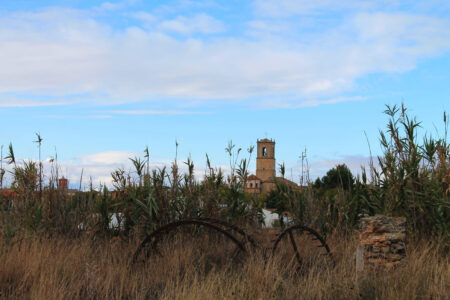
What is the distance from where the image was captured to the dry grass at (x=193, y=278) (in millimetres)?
4586

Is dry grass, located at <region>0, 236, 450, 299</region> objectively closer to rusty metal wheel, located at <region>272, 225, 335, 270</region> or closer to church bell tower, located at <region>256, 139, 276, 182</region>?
rusty metal wheel, located at <region>272, 225, 335, 270</region>

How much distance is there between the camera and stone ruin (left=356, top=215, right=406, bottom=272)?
605cm

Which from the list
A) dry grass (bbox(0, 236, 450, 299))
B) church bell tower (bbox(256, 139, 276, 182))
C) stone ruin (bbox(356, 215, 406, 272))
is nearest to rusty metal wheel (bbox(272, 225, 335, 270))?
dry grass (bbox(0, 236, 450, 299))

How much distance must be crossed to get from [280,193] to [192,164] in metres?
1.91

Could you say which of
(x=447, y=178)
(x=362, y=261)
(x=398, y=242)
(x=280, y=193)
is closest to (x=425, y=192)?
(x=447, y=178)

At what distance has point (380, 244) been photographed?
6129 millimetres

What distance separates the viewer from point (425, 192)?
274 inches

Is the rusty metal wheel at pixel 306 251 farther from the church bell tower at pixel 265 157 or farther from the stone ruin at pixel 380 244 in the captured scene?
the church bell tower at pixel 265 157

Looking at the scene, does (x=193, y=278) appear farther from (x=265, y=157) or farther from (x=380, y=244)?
(x=265, y=157)

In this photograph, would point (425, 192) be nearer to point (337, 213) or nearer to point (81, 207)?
point (337, 213)

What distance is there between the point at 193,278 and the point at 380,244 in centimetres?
262

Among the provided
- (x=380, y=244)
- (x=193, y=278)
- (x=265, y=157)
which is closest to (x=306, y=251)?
(x=380, y=244)

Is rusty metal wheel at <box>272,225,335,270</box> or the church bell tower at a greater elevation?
the church bell tower

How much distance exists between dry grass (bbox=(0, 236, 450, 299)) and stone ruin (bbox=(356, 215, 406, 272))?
0.17m
